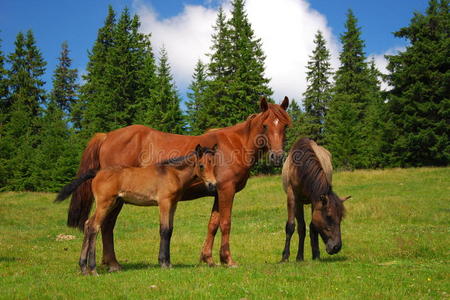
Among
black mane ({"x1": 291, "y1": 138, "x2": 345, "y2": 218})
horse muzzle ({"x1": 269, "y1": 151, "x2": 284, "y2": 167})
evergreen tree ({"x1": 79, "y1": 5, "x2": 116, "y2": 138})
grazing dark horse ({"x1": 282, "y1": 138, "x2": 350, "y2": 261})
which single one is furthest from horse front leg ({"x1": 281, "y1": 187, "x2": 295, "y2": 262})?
evergreen tree ({"x1": 79, "y1": 5, "x2": 116, "y2": 138})

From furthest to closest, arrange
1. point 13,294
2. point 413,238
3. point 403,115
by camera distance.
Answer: point 403,115 → point 413,238 → point 13,294

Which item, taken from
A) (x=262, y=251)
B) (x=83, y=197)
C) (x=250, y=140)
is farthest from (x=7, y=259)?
(x=250, y=140)

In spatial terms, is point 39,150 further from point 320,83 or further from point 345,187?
point 320,83

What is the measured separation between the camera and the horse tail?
8.15m

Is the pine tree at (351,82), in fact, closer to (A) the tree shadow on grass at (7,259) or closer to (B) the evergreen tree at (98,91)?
(B) the evergreen tree at (98,91)

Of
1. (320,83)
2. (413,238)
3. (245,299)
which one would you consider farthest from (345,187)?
(320,83)

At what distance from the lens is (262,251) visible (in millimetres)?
12156

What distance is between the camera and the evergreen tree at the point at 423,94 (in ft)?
113

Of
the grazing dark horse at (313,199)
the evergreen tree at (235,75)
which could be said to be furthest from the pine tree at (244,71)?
the grazing dark horse at (313,199)

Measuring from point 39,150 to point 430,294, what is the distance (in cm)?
4204

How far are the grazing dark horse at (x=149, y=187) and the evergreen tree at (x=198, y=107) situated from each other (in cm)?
3210

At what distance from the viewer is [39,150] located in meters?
40.5

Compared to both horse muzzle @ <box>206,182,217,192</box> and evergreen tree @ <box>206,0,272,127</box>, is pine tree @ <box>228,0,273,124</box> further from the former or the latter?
horse muzzle @ <box>206,182,217,192</box>

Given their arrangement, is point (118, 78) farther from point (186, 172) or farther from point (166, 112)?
point (186, 172)
